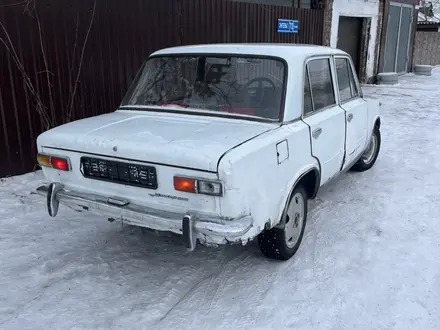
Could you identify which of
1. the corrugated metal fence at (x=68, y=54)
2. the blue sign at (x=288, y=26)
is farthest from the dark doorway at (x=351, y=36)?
the corrugated metal fence at (x=68, y=54)

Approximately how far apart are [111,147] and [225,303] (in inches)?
54.9

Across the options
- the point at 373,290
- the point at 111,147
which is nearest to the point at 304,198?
the point at 373,290

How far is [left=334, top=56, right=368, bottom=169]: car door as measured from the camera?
4801 millimetres

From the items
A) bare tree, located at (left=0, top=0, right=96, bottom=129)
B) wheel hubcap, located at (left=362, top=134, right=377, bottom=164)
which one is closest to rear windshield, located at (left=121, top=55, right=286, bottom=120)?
bare tree, located at (left=0, top=0, right=96, bottom=129)

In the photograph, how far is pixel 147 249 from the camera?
406 centimetres

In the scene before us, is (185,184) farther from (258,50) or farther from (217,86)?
(258,50)

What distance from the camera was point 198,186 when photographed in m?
2.94

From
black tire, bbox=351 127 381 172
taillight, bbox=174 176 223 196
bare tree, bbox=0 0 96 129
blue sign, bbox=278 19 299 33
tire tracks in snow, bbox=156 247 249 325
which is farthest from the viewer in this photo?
blue sign, bbox=278 19 299 33

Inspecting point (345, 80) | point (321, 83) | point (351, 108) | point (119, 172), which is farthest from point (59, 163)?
point (345, 80)

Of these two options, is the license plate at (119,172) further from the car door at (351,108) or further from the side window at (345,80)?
the side window at (345,80)

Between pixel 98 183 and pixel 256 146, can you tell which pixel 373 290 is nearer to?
pixel 256 146

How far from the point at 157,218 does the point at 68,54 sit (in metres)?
4.01

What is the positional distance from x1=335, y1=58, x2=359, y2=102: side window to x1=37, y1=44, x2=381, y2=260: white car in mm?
166

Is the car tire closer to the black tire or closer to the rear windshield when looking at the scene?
the rear windshield
